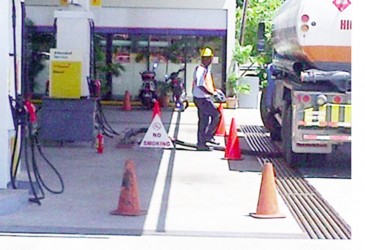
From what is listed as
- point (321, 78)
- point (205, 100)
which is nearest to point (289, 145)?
point (321, 78)

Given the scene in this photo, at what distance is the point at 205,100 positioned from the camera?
1645cm

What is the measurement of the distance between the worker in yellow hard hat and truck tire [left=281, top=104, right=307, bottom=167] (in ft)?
5.39

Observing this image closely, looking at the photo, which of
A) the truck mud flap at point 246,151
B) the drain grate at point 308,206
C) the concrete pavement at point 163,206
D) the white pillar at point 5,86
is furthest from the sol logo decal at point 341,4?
the white pillar at point 5,86

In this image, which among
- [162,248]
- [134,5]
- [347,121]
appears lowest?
[162,248]

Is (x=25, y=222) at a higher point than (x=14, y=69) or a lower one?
lower

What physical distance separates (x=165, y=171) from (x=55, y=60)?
15.6 feet

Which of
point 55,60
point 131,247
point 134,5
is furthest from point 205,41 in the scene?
point 131,247

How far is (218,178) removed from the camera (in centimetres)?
1344

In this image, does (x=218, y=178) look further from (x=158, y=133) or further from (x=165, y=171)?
(x=158, y=133)

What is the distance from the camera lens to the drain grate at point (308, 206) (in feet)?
31.4

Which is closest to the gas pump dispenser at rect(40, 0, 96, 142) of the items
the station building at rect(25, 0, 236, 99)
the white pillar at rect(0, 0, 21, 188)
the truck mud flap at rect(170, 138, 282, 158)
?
the truck mud flap at rect(170, 138, 282, 158)

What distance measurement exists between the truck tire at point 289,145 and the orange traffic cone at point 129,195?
515 cm

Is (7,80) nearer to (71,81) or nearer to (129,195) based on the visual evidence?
(129,195)

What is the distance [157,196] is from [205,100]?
5.13 meters
